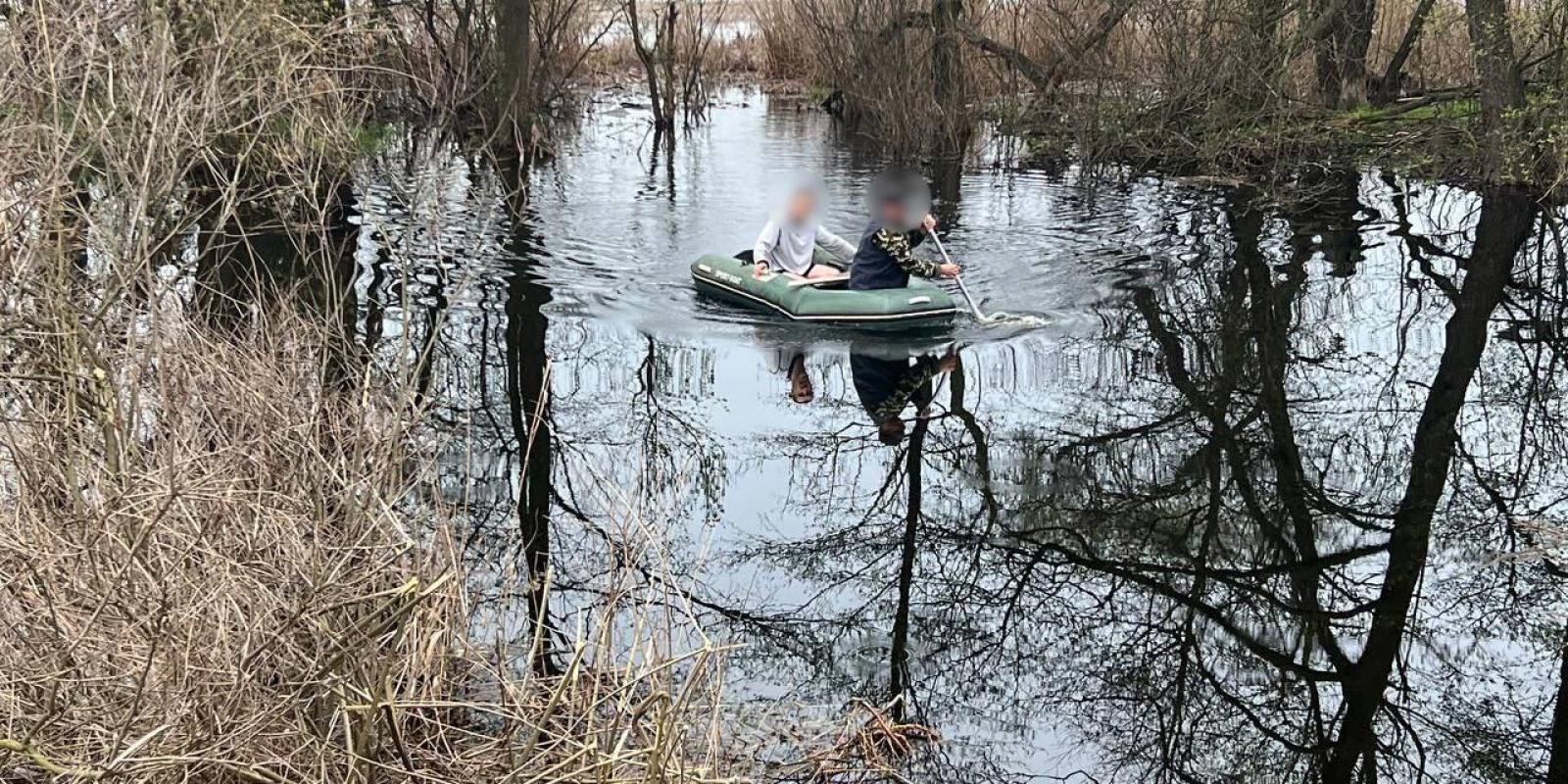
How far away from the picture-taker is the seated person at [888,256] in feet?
30.5

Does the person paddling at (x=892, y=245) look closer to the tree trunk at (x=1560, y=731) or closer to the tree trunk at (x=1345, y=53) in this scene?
the tree trunk at (x=1560, y=731)

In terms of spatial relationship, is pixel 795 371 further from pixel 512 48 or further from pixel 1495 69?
pixel 512 48

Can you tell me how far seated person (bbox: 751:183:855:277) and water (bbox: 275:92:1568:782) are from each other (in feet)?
1.64

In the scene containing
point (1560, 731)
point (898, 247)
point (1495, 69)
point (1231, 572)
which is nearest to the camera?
→ point (1560, 731)

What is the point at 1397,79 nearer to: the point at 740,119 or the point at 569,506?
the point at 740,119

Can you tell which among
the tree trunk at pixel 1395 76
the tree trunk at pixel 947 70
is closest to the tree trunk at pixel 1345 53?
the tree trunk at pixel 1395 76

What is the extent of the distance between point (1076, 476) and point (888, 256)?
9.27ft

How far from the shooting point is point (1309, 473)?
682 centimetres

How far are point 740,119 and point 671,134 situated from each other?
1.79 meters

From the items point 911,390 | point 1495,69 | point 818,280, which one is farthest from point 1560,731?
point 1495,69

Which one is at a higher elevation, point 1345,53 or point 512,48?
point 1345,53

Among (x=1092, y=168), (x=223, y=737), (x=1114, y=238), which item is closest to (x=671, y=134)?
(x=1092, y=168)

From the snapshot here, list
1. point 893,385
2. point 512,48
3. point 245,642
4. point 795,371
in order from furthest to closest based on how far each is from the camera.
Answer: point 512,48 < point 795,371 < point 893,385 < point 245,642

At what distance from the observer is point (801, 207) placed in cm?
965
